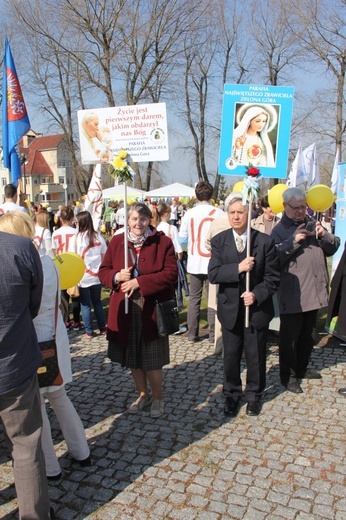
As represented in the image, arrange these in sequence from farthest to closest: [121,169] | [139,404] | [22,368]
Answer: [139,404] < [121,169] < [22,368]

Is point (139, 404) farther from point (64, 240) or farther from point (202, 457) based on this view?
point (64, 240)

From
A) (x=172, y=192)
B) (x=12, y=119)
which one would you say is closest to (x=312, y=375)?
(x=12, y=119)

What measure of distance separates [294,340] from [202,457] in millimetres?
1635

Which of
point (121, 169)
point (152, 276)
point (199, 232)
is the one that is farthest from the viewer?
point (199, 232)

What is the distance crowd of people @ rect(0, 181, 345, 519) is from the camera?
236cm

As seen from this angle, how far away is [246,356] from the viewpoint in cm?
410

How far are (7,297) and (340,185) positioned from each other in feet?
16.8

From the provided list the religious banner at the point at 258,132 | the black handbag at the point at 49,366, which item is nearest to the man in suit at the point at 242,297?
the religious banner at the point at 258,132

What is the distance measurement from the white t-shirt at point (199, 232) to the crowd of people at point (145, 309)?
1.67 ft

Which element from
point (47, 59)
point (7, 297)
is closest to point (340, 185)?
point (7, 297)

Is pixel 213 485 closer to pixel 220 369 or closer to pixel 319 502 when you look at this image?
pixel 319 502

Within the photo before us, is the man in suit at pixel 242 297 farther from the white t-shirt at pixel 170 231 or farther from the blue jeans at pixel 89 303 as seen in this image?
the blue jeans at pixel 89 303

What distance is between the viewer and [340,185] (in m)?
6.11

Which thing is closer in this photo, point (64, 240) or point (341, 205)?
point (341, 205)
